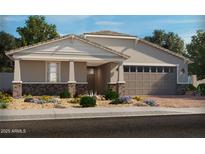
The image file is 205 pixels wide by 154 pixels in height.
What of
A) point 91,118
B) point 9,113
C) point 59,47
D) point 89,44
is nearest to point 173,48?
point 89,44

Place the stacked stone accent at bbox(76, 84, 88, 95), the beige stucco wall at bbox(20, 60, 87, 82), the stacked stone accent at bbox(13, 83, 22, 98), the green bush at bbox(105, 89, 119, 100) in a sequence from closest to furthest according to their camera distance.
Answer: the green bush at bbox(105, 89, 119, 100), the stacked stone accent at bbox(13, 83, 22, 98), the beige stucco wall at bbox(20, 60, 87, 82), the stacked stone accent at bbox(76, 84, 88, 95)

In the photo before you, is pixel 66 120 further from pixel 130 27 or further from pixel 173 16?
pixel 173 16

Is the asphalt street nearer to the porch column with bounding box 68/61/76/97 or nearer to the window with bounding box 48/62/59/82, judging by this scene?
the porch column with bounding box 68/61/76/97

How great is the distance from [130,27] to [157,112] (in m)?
4.00

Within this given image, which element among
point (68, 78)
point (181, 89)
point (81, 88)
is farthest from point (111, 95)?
point (181, 89)

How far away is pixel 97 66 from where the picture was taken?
23.2 m

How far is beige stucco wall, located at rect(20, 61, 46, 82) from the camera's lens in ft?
68.1

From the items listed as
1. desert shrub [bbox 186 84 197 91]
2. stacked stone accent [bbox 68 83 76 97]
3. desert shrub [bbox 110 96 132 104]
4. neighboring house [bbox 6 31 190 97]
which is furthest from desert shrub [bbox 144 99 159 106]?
desert shrub [bbox 186 84 197 91]

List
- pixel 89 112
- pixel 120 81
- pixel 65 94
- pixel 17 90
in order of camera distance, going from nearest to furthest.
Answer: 1. pixel 89 112
2. pixel 17 90
3. pixel 65 94
4. pixel 120 81

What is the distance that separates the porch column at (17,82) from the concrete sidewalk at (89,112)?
4450 mm

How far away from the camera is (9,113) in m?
13.1

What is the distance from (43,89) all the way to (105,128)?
9.41 metres

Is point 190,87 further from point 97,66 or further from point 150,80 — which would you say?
point 97,66

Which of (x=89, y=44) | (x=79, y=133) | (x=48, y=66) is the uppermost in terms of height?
(x=89, y=44)
